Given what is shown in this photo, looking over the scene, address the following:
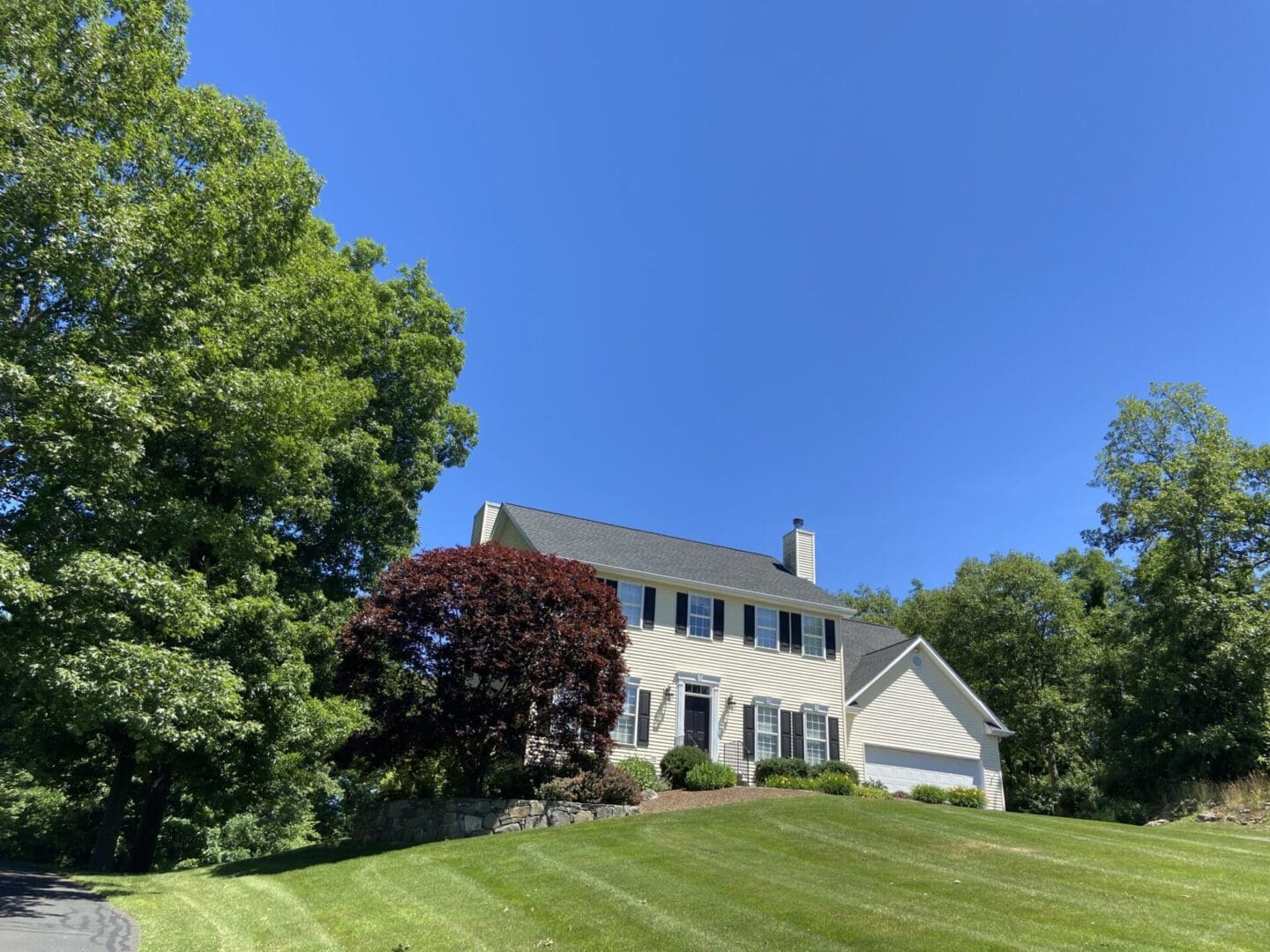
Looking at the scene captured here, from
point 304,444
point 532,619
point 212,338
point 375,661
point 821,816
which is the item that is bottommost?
point 821,816

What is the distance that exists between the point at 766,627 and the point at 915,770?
695 centimetres

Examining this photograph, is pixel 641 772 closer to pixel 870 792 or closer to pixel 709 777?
pixel 709 777

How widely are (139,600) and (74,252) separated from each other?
4.74 meters

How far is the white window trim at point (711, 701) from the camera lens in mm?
23281

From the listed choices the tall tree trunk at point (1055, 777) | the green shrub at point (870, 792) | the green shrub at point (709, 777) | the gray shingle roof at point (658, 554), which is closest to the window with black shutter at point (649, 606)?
the gray shingle roof at point (658, 554)

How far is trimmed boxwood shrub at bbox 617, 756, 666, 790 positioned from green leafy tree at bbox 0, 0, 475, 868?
294 inches

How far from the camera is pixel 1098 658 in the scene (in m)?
31.2

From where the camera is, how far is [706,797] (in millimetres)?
18688

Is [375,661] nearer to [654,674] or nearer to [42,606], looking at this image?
[42,606]

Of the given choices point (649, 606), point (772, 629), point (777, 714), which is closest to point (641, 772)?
point (649, 606)

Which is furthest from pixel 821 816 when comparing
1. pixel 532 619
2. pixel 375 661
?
pixel 375 661

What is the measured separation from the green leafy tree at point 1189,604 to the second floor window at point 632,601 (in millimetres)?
16701

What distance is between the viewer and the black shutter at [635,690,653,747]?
2255cm

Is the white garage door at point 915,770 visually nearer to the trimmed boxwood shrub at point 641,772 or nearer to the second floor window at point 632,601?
the trimmed boxwood shrub at point 641,772
